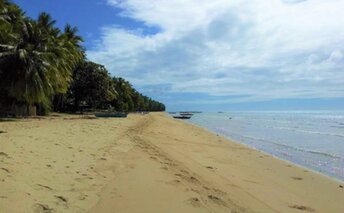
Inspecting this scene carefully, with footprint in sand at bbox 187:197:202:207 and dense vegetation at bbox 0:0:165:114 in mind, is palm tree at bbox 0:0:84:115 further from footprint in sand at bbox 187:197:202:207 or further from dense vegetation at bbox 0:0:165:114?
footprint in sand at bbox 187:197:202:207

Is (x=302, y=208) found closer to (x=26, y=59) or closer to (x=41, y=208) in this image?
(x=41, y=208)

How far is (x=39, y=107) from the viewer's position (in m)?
40.2

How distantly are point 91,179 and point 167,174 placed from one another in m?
2.21

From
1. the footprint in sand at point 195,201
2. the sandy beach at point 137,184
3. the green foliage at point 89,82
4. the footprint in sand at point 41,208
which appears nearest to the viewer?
the footprint in sand at point 41,208

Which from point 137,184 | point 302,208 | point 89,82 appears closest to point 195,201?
point 137,184

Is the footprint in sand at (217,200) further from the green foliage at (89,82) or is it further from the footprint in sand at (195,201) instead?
the green foliage at (89,82)

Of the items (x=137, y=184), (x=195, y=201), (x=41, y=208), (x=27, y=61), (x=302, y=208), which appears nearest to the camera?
(x=41, y=208)

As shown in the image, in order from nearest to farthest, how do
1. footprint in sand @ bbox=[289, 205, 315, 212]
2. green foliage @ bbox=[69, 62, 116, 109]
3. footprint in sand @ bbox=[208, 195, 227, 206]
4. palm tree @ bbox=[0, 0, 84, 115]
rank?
footprint in sand @ bbox=[208, 195, 227, 206] < footprint in sand @ bbox=[289, 205, 315, 212] < palm tree @ bbox=[0, 0, 84, 115] < green foliage @ bbox=[69, 62, 116, 109]

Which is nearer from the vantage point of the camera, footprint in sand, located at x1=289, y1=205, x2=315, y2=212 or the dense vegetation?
footprint in sand, located at x1=289, y1=205, x2=315, y2=212

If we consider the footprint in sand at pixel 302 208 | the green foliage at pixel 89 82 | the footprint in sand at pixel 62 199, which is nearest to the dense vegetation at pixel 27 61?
the green foliage at pixel 89 82

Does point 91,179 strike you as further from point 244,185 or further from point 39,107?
point 39,107

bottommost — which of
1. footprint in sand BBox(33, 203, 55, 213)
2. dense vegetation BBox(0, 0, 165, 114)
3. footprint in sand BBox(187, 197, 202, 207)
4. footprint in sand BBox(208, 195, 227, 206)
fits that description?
footprint in sand BBox(208, 195, 227, 206)

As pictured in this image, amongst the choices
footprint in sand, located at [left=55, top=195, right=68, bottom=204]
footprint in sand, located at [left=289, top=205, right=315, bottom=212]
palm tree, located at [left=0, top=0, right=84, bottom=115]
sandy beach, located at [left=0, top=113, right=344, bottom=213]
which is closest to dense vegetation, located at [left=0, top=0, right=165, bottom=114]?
palm tree, located at [left=0, top=0, right=84, bottom=115]

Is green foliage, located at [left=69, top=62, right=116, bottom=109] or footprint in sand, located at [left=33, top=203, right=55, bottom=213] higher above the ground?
green foliage, located at [left=69, top=62, right=116, bottom=109]
